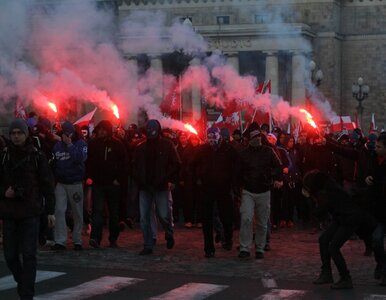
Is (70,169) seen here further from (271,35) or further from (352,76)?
(352,76)

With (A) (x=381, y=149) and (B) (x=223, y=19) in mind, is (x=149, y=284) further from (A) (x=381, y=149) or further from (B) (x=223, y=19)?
(B) (x=223, y=19)

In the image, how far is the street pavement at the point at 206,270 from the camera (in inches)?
382

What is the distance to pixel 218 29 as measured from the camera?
50.0 m

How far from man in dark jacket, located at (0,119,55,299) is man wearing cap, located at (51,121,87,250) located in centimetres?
416

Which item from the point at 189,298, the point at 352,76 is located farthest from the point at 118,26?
the point at 352,76

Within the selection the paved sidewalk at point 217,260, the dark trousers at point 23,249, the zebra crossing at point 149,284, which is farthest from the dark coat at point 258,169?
the dark trousers at point 23,249

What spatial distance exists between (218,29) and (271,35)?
3105mm

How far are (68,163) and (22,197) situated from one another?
4.40 metres

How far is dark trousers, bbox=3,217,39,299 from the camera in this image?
852 centimetres

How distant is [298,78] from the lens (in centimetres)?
5019

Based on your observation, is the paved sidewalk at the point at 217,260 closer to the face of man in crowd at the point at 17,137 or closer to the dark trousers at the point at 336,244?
the dark trousers at the point at 336,244

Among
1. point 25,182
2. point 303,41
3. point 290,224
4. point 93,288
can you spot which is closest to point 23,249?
point 25,182

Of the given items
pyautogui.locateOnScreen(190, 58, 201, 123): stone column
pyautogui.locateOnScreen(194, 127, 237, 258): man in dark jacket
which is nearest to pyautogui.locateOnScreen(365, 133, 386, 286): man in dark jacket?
pyautogui.locateOnScreen(194, 127, 237, 258): man in dark jacket

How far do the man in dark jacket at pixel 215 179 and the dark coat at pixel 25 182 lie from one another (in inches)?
162
